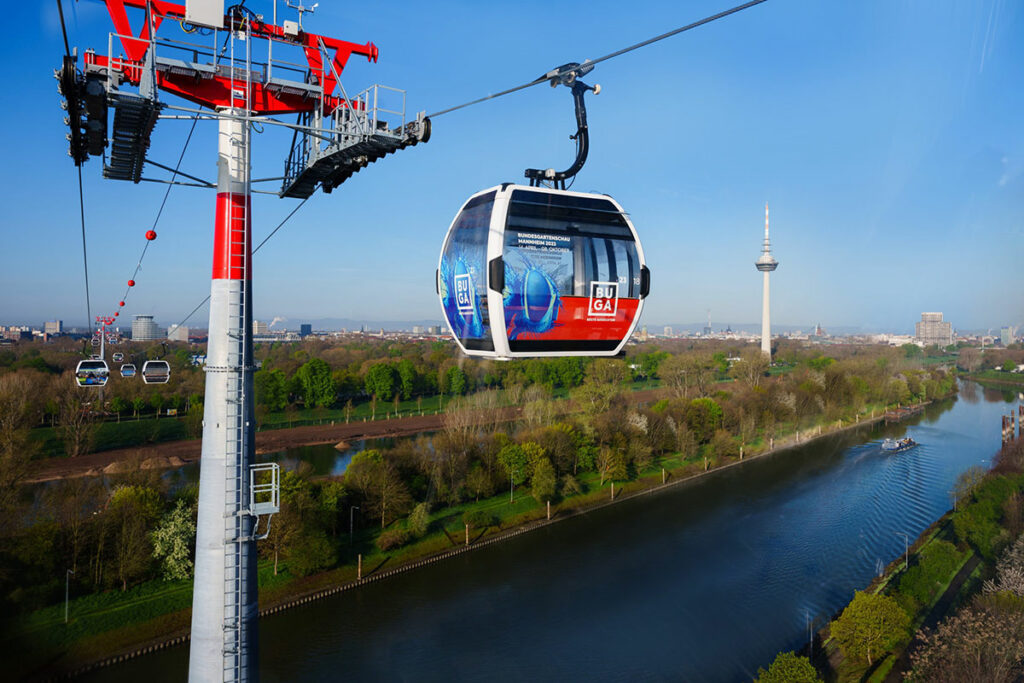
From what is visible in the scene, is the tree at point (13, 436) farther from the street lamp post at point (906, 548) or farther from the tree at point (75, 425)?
the street lamp post at point (906, 548)

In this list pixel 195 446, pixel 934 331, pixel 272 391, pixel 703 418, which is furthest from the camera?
pixel 934 331

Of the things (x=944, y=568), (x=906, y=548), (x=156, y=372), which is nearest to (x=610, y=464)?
(x=906, y=548)

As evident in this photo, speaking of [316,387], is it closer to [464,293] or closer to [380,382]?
[380,382]

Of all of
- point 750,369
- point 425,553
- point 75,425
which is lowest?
point 425,553

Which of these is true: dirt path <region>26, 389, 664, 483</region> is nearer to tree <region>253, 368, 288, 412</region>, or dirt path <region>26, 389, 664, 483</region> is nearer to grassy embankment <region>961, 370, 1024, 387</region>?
tree <region>253, 368, 288, 412</region>

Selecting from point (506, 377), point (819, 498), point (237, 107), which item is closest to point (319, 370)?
point (506, 377)

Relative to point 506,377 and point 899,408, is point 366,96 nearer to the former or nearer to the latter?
point 506,377
